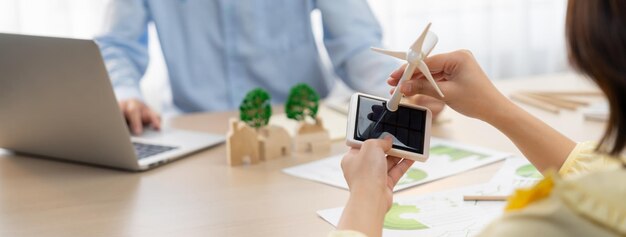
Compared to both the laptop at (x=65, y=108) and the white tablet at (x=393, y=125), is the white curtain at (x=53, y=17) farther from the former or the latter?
the white tablet at (x=393, y=125)

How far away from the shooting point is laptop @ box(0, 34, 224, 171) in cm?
108

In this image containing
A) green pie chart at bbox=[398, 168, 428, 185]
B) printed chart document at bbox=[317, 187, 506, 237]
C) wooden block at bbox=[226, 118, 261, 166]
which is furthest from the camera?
wooden block at bbox=[226, 118, 261, 166]

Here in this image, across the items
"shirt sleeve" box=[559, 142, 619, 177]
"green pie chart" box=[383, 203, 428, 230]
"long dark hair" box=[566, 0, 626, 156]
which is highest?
"long dark hair" box=[566, 0, 626, 156]

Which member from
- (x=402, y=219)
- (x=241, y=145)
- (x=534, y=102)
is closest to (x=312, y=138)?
(x=241, y=145)

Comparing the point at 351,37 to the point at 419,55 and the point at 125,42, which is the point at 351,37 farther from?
the point at 419,55

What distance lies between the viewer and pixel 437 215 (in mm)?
917

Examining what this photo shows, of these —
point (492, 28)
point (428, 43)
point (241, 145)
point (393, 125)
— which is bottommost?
point (492, 28)

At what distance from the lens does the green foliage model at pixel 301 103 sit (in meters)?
1.24

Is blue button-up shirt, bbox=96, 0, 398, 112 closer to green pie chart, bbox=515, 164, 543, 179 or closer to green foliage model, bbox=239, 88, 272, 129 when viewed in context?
green foliage model, bbox=239, 88, 272, 129

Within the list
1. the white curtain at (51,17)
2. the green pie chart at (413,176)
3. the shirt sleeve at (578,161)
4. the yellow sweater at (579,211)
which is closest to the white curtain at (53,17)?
the white curtain at (51,17)

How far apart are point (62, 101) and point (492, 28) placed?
186cm

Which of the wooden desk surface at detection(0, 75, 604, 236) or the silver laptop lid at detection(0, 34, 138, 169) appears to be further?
the silver laptop lid at detection(0, 34, 138, 169)

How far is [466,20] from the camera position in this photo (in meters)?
2.64

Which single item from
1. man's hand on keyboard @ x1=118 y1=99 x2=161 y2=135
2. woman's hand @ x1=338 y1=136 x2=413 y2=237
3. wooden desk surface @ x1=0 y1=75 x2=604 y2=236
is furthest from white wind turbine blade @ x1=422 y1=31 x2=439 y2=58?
man's hand on keyboard @ x1=118 y1=99 x2=161 y2=135
